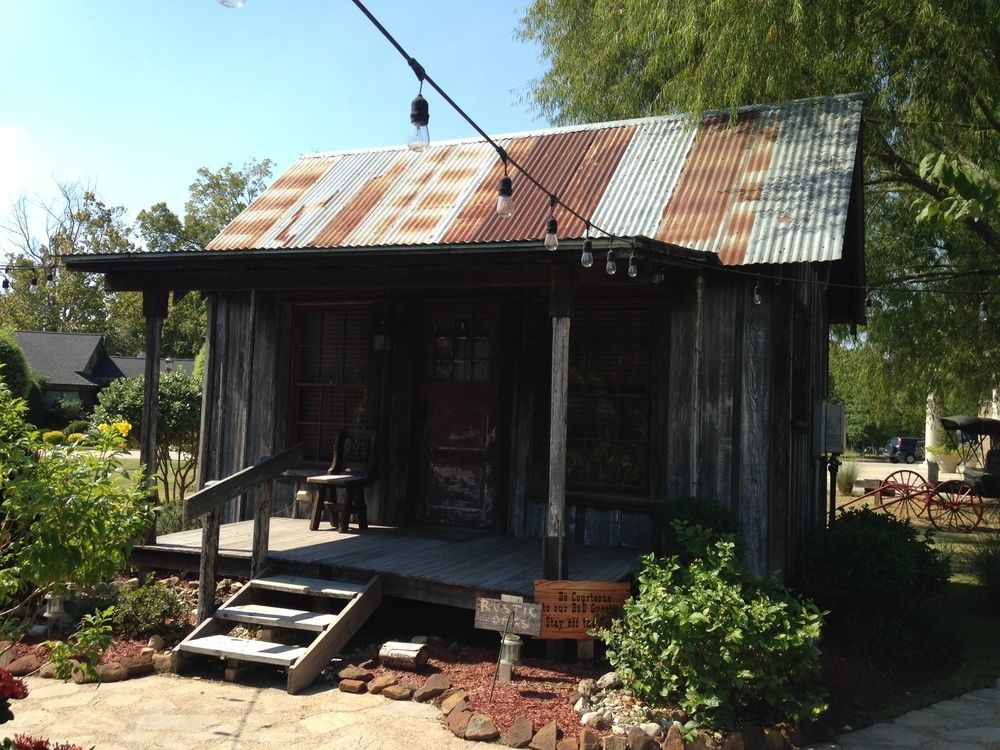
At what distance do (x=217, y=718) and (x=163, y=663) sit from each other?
3.70 ft

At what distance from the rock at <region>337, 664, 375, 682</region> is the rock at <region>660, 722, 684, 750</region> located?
2082 mm

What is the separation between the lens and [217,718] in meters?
5.46

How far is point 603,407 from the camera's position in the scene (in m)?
8.34

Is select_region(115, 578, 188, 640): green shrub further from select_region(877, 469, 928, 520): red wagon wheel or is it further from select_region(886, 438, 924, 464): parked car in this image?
select_region(886, 438, 924, 464): parked car

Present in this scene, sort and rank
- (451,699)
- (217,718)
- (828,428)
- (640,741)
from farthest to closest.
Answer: (828,428), (451,699), (217,718), (640,741)

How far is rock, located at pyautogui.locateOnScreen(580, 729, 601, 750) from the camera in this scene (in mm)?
4910

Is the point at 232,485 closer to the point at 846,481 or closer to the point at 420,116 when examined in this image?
the point at 420,116

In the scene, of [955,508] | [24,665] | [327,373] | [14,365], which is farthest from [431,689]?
[14,365]

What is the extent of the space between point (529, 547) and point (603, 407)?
57.5 inches

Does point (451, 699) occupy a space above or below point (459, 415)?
below

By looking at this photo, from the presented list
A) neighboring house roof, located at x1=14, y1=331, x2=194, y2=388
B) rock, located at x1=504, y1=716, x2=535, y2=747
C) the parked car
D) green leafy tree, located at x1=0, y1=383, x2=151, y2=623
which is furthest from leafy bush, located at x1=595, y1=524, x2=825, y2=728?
the parked car

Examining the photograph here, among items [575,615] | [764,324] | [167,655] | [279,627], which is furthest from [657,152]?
[167,655]

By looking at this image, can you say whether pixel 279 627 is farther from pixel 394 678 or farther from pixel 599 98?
pixel 599 98

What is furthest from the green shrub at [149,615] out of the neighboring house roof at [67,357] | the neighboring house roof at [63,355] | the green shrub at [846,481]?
the neighboring house roof at [63,355]
